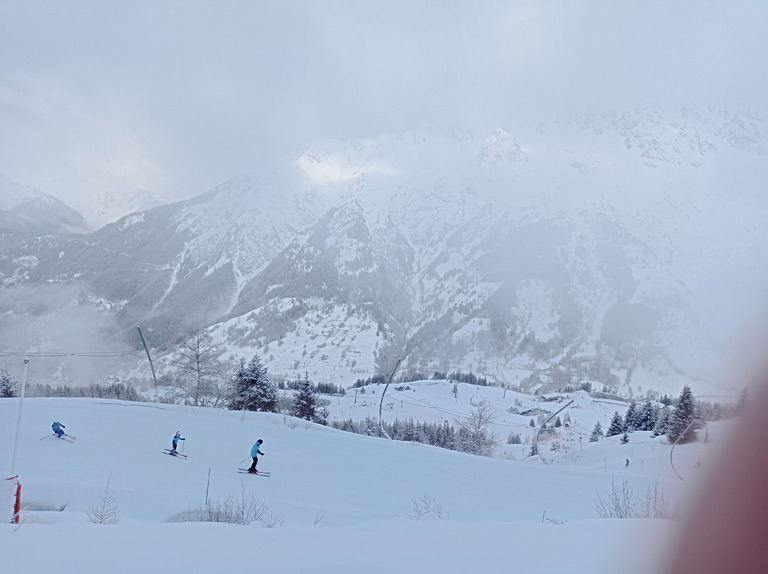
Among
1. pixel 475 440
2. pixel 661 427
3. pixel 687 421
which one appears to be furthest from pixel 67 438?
pixel 661 427

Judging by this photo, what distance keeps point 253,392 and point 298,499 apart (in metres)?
26.4

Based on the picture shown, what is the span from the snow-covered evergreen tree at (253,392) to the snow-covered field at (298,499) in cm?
1270

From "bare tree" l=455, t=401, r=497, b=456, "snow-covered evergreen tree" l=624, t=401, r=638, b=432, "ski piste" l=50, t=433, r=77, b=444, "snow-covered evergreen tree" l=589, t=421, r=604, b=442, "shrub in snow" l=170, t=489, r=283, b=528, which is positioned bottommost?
"snow-covered evergreen tree" l=589, t=421, r=604, b=442

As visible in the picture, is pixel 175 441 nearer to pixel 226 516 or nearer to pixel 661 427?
pixel 226 516

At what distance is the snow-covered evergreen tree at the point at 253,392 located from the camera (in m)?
38.9

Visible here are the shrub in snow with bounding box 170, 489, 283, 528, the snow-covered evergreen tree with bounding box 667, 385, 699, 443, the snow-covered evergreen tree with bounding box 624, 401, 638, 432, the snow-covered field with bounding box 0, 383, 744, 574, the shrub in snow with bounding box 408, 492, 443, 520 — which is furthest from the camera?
the snow-covered evergreen tree with bounding box 624, 401, 638, 432

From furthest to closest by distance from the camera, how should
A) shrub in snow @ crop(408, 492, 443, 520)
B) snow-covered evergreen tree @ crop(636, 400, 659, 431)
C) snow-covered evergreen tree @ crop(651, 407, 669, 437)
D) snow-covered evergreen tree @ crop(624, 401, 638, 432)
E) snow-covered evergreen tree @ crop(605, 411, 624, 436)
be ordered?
snow-covered evergreen tree @ crop(605, 411, 624, 436)
snow-covered evergreen tree @ crop(624, 401, 638, 432)
snow-covered evergreen tree @ crop(636, 400, 659, 431)
snow-covered evergreen tree @ crop(651, 407, 669, 437)
shrub in snow @ crop(408, 492, 443, 520)

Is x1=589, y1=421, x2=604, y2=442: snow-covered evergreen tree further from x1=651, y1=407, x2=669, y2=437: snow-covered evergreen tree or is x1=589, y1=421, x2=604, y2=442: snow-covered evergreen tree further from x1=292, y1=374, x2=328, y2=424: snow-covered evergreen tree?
x1=292, y1=374, x2=328, y2=424: snow-covered evergreen tree

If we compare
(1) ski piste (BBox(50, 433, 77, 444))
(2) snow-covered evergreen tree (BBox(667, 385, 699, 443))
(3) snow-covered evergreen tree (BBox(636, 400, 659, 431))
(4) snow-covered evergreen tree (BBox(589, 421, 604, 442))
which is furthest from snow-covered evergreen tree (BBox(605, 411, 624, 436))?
(1) ski piste (BBox(50, 433, 77, 444))

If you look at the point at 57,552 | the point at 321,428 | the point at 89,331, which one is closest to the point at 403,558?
the point at 57,552

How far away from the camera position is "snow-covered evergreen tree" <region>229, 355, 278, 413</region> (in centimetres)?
3890

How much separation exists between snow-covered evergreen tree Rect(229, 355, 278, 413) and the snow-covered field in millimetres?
12700

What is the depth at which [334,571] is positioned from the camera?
4.46 m

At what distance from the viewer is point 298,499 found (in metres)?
13.5
